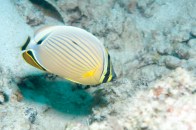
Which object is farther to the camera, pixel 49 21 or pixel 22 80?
pixel 49 21

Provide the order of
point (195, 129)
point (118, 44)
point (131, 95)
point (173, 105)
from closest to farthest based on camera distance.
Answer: point (195, 129)
point (173, 105)
point (131, 95)
point (118, 44)

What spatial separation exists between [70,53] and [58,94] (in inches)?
58.9

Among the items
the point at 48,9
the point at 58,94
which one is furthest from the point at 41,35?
the point at 48,9

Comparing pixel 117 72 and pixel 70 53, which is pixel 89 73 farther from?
pixel 117 72

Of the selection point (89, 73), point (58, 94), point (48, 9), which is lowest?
point (58, 94)

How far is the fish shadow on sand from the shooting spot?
3270 millimetres

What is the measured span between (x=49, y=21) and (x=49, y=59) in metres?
2.24

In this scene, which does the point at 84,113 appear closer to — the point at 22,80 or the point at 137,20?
the point at 22,80

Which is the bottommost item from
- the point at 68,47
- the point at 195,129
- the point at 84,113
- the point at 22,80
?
the point at 84,113

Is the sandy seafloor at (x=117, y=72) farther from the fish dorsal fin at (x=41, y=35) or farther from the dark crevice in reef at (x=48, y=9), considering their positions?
the fish dorsal fin at (x=41, y=35)

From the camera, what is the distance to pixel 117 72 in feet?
12.3

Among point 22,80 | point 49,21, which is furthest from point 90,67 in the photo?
point 49,21

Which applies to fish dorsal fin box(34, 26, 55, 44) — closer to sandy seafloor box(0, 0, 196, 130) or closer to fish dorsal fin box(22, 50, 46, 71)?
fish dorsal fin box(22, 50, 46, 71)

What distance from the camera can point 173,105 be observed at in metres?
1.97
